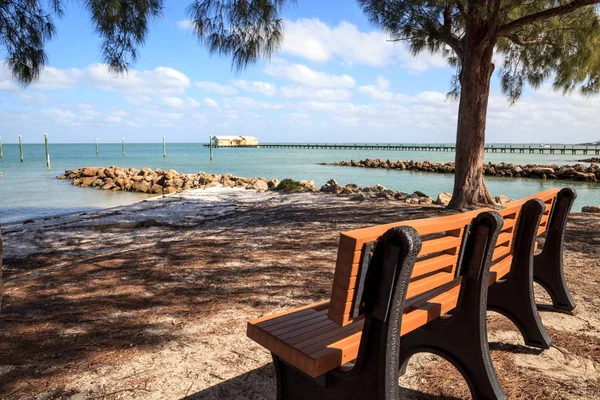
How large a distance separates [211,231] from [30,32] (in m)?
3.77

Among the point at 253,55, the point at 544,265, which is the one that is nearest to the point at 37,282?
the point at 253,55

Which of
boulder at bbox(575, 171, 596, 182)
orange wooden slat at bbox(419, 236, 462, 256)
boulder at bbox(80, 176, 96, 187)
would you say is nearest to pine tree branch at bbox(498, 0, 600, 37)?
orange wooden slat at bbox(419, 236, 462, 256)

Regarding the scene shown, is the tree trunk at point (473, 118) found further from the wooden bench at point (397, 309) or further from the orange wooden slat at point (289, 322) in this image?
the orange wooden slat at point (289, 322)

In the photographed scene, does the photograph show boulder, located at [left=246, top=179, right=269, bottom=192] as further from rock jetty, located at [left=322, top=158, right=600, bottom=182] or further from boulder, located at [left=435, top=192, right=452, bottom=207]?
rock jetty, located at [left=322, top=158, right=600, bottom=182]

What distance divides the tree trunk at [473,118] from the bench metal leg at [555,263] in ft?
17.4

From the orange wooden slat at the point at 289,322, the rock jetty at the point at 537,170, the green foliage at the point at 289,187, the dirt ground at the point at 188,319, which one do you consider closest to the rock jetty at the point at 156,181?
the green foliage at the point at 289,187

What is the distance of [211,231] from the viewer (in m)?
7.29

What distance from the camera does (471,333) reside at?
1938 millimetres

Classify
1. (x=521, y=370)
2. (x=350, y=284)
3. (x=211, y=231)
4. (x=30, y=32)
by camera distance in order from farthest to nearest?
(x=211, y=231), (x=30, y=32), (x=521, y=370), (x=350, y=284)

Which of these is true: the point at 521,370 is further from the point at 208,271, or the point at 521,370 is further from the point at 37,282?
the point at 37,282

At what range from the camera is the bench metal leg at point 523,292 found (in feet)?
8.32

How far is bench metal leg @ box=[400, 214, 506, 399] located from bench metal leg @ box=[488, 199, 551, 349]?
774 millimetres

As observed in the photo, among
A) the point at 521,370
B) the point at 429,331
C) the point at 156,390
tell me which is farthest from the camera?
the point at 521,370

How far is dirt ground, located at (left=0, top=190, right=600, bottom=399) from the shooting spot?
7.66 ft
